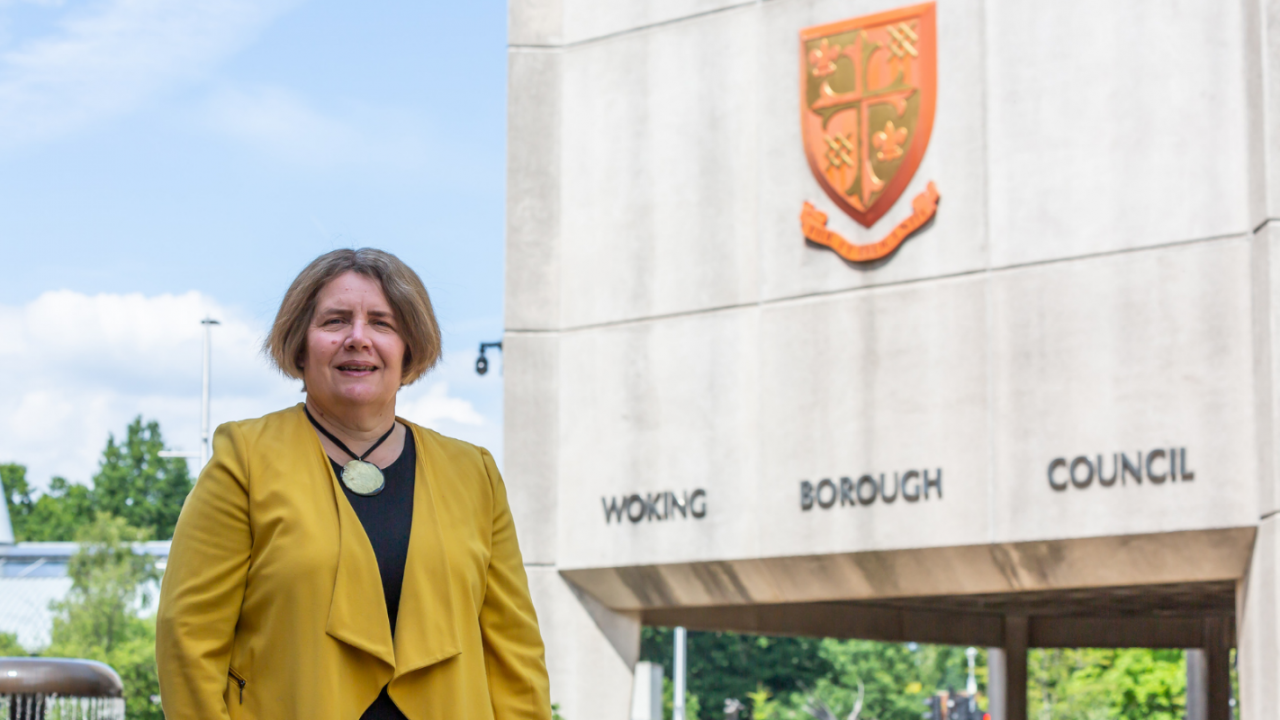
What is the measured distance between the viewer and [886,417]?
12.7 meters

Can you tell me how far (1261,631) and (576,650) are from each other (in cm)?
585

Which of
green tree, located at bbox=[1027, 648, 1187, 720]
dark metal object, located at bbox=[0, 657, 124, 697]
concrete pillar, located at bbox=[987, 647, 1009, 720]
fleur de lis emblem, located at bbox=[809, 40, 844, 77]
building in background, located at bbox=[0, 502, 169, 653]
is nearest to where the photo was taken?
dark metal object, located at bbox=[0, 657, 124, 697]

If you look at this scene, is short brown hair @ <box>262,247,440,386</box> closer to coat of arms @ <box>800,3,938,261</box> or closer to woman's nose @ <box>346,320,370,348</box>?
woman's nose @ <box>346,320,370,348</box>

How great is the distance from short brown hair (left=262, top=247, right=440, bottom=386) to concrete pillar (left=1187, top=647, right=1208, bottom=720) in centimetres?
2049


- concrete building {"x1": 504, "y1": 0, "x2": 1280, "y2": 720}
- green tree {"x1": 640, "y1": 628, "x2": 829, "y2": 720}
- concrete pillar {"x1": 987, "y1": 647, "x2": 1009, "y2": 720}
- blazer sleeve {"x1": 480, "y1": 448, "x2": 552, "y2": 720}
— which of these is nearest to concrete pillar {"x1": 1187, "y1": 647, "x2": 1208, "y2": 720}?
concrete pillar {"x1": 987, "y1": 647, "x2": 1009, "y2": 720}

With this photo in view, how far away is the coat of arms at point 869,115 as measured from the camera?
1282 centimetres

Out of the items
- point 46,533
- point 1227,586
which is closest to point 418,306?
point 1227,586

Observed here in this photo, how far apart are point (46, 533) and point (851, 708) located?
184 feet

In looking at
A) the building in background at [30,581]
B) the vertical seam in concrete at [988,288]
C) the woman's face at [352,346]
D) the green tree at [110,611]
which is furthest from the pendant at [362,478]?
the building in background at [30,581]

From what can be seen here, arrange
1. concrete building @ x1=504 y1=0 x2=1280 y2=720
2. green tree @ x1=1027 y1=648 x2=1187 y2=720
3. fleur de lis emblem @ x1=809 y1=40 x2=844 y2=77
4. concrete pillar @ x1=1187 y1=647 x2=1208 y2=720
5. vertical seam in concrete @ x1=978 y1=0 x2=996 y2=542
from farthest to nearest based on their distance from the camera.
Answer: green tree @ x1=1027 y1=648 x2=1187 y2=720, concrete pillar @ x1=1187 y1=647 x2=1208 y2=720, fleur de lis emblem @ x1=809 y1=40 x2=844 y2=77, vertical seam in concrete @ x1=978 y1=0 x2=996 y2=542, concrete building @ x1=504 y1=0 x2=1280 y2=720

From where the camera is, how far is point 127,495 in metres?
90.9

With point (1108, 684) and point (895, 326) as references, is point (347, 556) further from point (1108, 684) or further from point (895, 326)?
point (1108, 684)

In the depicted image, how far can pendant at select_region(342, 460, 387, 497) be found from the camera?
10.4 ft

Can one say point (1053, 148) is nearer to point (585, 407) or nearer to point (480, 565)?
point (585, 407)
